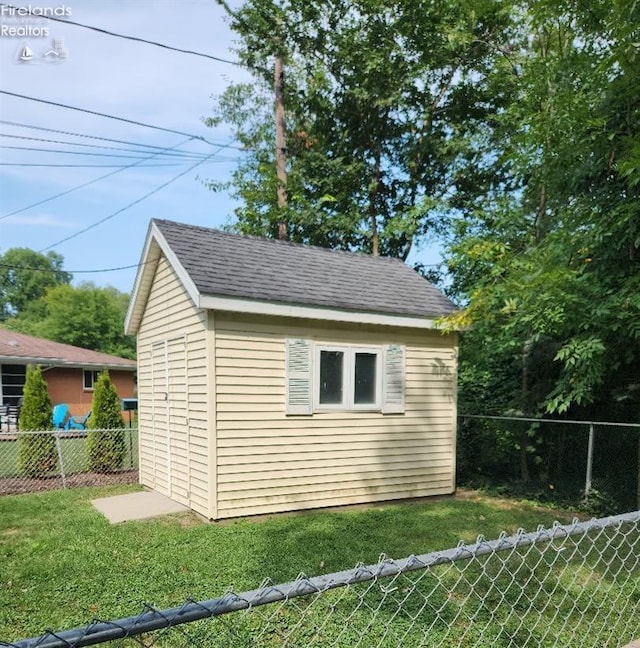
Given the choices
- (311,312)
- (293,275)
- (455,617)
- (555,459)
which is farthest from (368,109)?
(455,617)

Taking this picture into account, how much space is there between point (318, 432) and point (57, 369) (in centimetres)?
1535

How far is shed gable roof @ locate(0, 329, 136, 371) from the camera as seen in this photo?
16.6 meters

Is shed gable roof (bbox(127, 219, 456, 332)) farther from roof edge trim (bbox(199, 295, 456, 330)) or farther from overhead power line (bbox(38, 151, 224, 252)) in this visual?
overhead power line (bbox(38, 151, 224, 252))

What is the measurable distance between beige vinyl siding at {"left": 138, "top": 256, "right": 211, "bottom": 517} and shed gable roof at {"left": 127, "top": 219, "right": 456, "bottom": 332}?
1.46 feet

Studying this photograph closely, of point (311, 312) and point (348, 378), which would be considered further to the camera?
point (348, 378)

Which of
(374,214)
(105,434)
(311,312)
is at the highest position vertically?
(374,214)

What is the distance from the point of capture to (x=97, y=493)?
743 cm

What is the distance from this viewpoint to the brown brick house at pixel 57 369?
55.5ft

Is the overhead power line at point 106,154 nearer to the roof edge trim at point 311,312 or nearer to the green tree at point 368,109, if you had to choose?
the green tree at point 368,109

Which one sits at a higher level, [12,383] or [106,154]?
[106,154]

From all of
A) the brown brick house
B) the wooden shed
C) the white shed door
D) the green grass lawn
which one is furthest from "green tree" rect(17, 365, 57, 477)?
the brown brick house

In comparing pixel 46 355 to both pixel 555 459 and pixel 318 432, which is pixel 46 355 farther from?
pixel 555 459

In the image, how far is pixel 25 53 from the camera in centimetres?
813

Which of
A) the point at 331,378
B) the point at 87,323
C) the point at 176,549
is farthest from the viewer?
the point at 87,323
